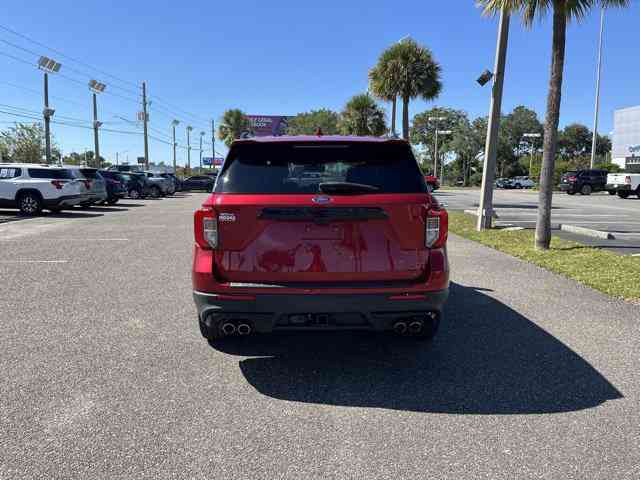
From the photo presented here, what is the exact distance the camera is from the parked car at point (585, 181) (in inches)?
1529

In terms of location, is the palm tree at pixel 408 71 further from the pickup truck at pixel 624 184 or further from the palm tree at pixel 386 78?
the pickup truck at pixel 624 184

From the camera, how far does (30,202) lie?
17.7m

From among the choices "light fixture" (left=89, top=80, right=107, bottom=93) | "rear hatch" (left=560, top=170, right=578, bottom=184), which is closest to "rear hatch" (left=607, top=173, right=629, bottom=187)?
"rear hatch" (left=560, top=170, right=578, bottom=184)

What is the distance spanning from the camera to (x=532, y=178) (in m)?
70.4

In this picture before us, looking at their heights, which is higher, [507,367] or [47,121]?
[47,121]

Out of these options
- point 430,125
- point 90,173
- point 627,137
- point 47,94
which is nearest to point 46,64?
point 47,94

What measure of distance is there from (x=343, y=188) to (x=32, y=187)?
1712cm

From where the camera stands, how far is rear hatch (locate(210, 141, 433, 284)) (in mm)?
3670

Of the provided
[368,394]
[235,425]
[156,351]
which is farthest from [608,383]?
[156,351]

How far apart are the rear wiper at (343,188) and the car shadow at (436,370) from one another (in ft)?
4.66

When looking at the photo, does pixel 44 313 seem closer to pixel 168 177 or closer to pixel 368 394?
pixel 368 394

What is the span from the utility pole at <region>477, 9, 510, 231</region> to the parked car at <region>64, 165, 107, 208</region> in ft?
45.0

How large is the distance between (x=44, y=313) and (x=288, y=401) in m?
3.51

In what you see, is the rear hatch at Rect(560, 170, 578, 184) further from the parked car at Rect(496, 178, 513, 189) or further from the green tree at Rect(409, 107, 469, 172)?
the green tree at Rect(409, 107, 469, 172)
